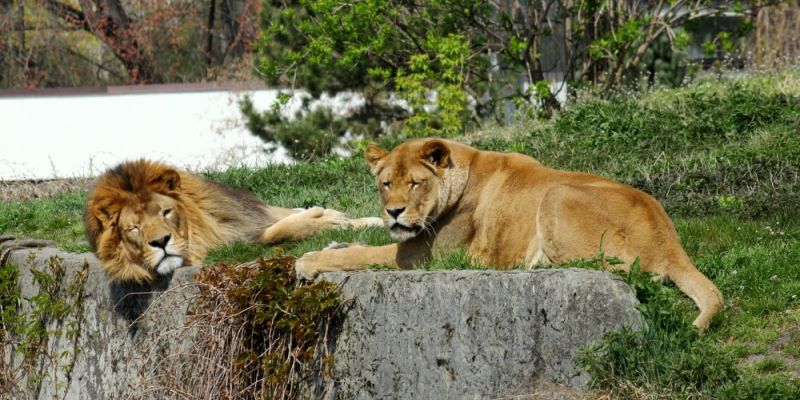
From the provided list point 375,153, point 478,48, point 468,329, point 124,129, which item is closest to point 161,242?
point 375,153

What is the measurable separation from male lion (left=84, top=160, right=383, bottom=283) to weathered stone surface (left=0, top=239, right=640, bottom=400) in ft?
0.83

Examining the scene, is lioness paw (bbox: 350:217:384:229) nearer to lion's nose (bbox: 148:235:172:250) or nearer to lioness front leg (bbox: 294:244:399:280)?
lion's nose (bbox: 148:235:172:250)

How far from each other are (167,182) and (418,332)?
3102mm

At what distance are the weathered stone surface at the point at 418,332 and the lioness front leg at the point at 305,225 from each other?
1.30 metres

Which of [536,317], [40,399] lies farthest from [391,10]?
[536,317]

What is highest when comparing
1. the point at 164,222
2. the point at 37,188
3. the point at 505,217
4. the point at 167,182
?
the point at 505,217

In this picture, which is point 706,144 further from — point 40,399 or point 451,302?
point 40,399

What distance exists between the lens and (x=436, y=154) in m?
7.21

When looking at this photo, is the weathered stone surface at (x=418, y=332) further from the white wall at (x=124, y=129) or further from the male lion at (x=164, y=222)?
the white wall at (x=124, y=129)

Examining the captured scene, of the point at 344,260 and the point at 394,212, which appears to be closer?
the point at 394,212

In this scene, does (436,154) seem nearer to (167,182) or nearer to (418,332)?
(418,332)

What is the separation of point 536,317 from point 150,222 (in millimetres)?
3481

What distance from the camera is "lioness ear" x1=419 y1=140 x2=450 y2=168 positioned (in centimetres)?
713

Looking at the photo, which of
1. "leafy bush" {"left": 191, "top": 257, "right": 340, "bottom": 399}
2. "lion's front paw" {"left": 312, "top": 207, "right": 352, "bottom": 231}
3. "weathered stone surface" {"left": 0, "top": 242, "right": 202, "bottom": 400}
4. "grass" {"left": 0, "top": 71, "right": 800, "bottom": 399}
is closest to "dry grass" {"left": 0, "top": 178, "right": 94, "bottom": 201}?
"grass" {"left": 0, "top": 71, "right": 800, "bottom": 399}
